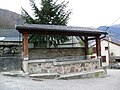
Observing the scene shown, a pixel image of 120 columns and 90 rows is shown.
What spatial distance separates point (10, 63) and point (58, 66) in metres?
3.03

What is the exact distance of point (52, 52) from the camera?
18.4 meters

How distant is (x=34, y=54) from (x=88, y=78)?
4029mm

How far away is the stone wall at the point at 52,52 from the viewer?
17587 millimetres

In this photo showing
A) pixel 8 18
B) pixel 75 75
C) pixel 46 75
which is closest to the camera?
pixel 46 75

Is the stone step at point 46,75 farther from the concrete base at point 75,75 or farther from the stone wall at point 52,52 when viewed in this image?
the stone wall at point 52,52

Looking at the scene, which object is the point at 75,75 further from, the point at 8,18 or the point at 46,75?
the point at 8,18

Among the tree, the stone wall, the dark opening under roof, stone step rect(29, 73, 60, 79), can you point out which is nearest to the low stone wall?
stone step rect(29, 73, 60, 79)

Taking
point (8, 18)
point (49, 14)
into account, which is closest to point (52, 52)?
point (49, 14)

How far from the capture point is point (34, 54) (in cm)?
1759

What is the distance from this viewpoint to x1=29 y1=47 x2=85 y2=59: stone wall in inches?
692

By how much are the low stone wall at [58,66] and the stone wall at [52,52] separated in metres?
1.69

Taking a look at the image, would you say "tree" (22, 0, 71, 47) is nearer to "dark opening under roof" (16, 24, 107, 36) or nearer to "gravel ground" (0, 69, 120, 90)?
"dark opening under roof" (16, 24, 107, 36)

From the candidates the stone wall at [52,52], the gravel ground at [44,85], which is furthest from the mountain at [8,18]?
the gravel ground at [44,85]

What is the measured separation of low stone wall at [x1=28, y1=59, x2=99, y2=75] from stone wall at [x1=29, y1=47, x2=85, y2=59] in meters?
1.69
